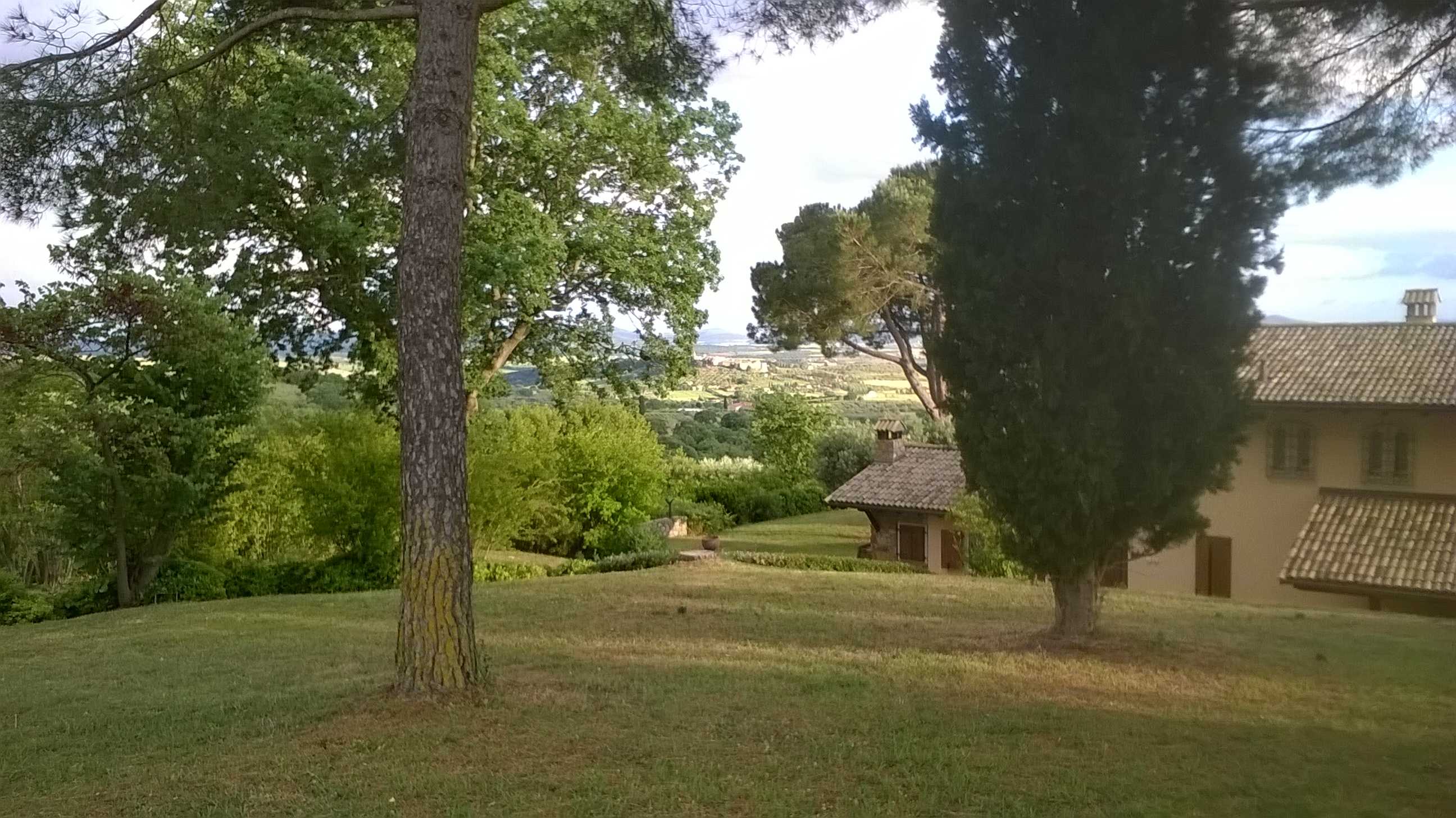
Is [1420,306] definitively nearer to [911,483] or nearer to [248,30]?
[911,483]

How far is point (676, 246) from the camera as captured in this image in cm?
1942

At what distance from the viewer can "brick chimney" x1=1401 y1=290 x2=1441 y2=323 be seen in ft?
45.8

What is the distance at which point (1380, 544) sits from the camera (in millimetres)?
14742

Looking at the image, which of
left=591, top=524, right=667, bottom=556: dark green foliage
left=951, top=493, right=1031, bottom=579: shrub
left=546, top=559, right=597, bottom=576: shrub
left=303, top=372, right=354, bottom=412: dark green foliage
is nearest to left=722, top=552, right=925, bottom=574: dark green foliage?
left=951, top=493, right=1031, bottom=579: shrub

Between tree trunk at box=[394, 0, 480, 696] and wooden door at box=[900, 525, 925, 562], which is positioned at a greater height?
tree trunk at box=[394, 0, 480, 696]

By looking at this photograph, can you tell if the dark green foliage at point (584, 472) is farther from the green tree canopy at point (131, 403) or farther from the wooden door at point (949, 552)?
the wooden door at point (949, 552)

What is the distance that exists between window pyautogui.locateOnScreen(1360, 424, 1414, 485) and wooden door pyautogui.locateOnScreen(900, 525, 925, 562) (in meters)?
8.89

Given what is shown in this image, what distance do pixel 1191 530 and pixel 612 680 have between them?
4419 mm

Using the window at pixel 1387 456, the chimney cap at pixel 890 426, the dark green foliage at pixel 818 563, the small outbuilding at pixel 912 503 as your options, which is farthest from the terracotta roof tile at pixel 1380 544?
the chimney cap at pixel 890 426

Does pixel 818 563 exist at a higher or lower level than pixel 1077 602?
lower

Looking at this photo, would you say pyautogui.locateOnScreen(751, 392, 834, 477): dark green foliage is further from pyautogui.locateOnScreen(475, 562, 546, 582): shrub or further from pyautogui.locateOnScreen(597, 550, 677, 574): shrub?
pyautogui.locateOnScreen(597, 550, 677, 574): shrub

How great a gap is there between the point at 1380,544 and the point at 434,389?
1371 cm

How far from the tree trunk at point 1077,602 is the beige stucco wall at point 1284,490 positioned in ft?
29.1

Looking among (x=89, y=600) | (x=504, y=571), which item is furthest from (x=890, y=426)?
(x=89, y=600)
